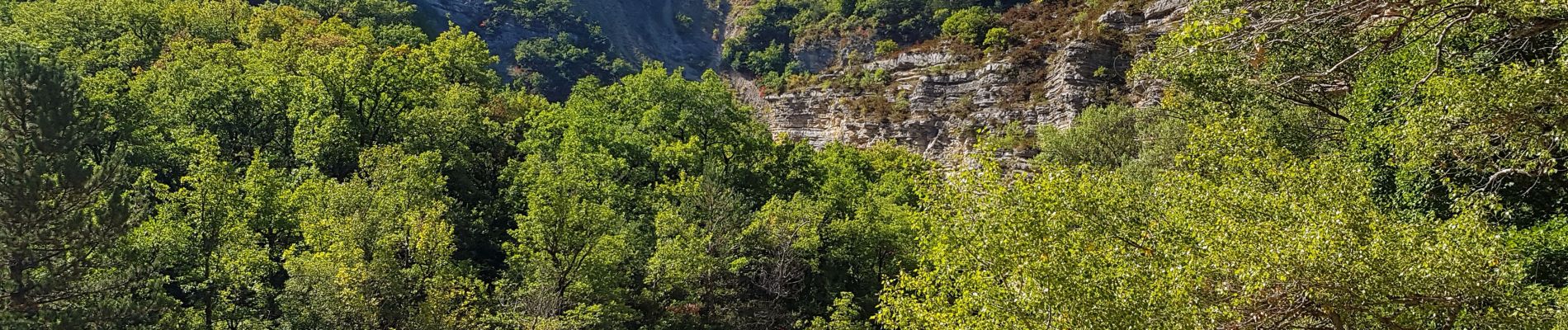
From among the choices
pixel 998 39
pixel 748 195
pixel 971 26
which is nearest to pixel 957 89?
pixel 998 39

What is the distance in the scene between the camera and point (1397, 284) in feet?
31.3

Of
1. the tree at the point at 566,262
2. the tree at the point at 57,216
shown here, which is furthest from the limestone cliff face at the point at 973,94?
the tree at the point at 57,216

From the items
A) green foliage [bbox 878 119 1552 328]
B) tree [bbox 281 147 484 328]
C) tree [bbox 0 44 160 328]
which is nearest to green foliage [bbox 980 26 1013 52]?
green foliage [bbox 878 119 1552 328]

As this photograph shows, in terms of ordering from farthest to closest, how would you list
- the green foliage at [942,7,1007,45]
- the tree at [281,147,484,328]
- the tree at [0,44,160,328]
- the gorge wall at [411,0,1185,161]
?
the green foliage at [942,7,1007,45] < the gorge wall at [411,0,1185,161] < the tree at [281,147,484,328] < the tree at [0,44,160,328]

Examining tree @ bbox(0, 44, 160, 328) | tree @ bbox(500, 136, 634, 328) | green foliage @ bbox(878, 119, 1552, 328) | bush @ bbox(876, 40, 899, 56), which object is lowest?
bush @ bbox(876, 40, 899, 56)

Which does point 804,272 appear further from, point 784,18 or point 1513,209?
Answer: point 784,18

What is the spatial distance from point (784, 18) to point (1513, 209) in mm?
A: 88956

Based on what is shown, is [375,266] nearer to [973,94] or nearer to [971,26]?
[973,94]

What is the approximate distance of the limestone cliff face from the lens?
192ft

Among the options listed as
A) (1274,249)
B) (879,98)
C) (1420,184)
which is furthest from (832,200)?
(879,98)

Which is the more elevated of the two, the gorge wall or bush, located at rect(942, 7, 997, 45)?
bush, located at rect(942, 7, 997, 45)

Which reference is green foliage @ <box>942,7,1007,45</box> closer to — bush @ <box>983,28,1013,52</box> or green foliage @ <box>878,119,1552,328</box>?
bush @ <box>983,28,1013,52</box>

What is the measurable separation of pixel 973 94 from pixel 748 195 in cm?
3217

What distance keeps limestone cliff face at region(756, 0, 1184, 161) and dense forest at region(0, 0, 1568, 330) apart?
8876 millimetres
